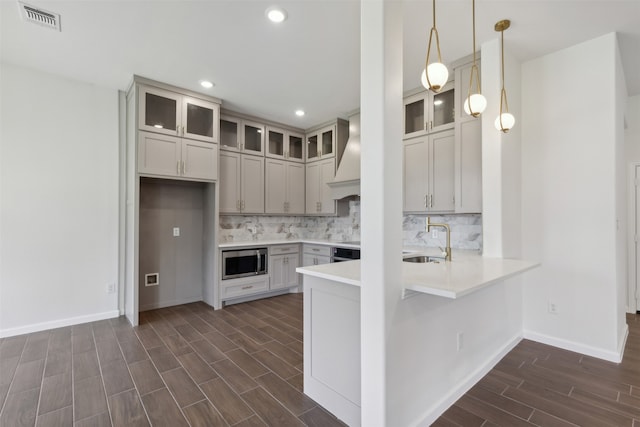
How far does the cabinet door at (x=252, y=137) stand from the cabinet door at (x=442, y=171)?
2.64m

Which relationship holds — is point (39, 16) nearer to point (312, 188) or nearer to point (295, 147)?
point (295, 147)

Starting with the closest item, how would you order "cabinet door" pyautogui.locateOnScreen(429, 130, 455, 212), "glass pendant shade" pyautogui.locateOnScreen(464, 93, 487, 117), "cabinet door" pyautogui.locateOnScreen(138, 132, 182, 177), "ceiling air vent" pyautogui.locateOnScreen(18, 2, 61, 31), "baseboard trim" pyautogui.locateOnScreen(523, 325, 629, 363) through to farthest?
"glass pendant shade" pyautogui.locateOnScreen(464, 93, 487, 117)
"ceiling air vent" pyautogui.locateOnScreen(18, 2, 61, 31)
"baseboard trim" pyautogui.locateOnScreen(523, 325, 629, 363)
"cabinet door" pyautogui.locateOnScreen(429, 130, 455, 212)
"cabinet door" pyautogui.locateOnScreen(138, 132, 182, 177)

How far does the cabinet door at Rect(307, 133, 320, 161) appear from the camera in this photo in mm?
5156

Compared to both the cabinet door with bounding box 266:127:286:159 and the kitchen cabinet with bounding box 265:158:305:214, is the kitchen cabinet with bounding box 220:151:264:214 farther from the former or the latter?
the cabinet door with bounding box 266:127:286:159

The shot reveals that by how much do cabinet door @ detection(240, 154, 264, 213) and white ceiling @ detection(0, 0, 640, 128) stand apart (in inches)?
50.1

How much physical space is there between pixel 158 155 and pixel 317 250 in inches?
100

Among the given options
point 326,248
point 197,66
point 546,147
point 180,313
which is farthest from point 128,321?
point 546,147

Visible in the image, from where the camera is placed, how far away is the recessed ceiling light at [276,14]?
7.50 feet

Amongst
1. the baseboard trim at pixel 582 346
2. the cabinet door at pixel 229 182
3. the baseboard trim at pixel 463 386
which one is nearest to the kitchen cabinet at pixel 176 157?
the cabinet door at pixel 229 182

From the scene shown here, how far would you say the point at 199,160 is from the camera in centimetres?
389

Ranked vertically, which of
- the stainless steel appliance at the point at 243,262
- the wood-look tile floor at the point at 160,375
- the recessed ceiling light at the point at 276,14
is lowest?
the wood-look tile floor at the point at 160,375

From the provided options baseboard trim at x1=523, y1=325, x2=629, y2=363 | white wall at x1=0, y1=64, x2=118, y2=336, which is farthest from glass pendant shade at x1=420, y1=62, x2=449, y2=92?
white wall at x1=0, y1=64, x2=118, y2=336

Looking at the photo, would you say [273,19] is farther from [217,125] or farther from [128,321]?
[128,321]

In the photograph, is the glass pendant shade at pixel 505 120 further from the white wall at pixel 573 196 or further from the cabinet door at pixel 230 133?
the cabinet door at pixel 230 133
